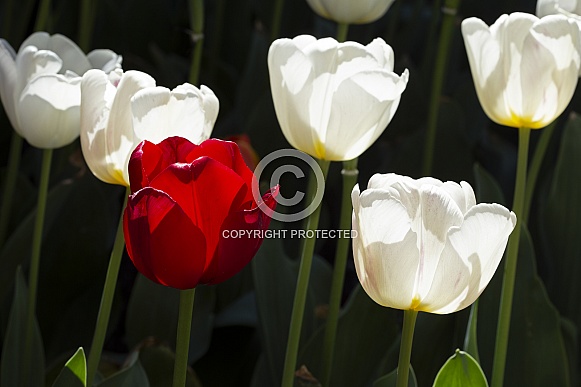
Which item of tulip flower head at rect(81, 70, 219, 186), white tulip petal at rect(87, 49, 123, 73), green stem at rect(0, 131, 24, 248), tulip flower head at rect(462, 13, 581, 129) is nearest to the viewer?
tulip flower head at rect(81, 70, 219, 186)

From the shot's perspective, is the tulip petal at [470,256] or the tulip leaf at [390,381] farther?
the tulip leaf at [390,381]

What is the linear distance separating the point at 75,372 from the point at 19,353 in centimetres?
27

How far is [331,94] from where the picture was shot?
73cm

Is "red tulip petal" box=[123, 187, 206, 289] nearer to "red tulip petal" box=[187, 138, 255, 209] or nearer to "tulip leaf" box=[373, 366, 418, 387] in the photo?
"red tulip petal" box=[187, 138, 255, 209]

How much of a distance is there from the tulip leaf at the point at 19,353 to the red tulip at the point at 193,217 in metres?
0.34

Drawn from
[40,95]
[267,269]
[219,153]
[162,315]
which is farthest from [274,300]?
[219,153]

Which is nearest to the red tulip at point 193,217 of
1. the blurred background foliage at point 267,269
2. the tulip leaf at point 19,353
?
the blurred background foliage at point 267,269

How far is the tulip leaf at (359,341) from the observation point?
102 centimetres

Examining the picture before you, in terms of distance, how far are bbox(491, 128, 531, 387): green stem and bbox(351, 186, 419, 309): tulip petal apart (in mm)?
224

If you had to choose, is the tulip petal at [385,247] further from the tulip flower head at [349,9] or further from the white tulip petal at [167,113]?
the tulip flower head at [349,9]

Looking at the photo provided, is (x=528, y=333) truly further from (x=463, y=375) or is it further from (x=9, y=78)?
(x=9, y=78)

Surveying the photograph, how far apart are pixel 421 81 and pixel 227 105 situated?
367 mm

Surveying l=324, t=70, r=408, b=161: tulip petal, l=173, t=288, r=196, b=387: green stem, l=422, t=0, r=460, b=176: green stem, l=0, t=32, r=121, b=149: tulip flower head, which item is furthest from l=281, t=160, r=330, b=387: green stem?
l=422, t=0, r=460, b=176: green stem

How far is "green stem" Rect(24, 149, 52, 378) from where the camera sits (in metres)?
0.87
